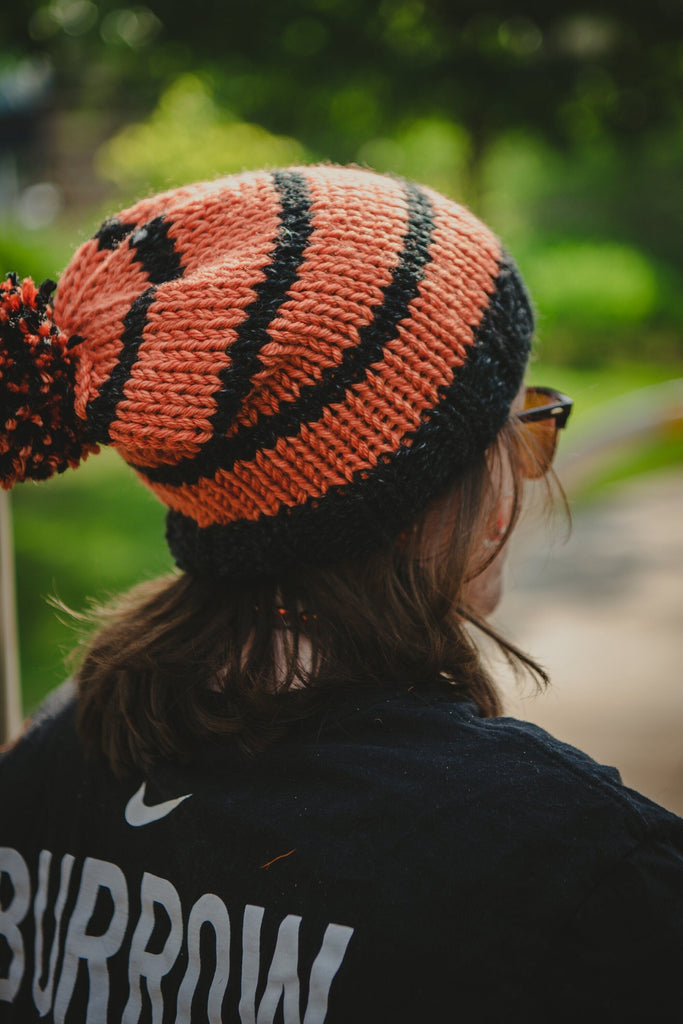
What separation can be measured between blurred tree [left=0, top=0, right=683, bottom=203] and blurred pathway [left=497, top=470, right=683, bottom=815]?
5421 mm

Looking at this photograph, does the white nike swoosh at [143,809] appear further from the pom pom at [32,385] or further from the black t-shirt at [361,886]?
the pom pom at [32,385]

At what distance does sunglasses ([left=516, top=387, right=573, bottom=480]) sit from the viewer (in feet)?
5.22

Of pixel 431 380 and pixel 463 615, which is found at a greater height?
pixel 431 380

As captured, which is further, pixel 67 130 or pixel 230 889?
pixel 67 130

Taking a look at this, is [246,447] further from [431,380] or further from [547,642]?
[547,642]

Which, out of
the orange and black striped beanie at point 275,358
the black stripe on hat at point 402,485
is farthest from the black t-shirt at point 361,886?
the orange and black striped beanie at point 275,358

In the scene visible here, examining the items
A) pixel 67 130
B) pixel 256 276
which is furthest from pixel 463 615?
pixel 67 130

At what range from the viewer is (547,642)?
4.95 meters

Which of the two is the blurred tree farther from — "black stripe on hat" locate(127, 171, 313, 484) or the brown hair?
the brown hair

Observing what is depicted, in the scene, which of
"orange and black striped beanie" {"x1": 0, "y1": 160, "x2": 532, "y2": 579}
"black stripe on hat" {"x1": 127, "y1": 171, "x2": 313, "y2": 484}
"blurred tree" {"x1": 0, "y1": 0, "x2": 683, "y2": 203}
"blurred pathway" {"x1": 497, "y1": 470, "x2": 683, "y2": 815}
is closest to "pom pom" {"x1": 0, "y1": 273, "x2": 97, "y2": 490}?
"orange and black striped beanie" {"x1": 0, "y1": 160, "x2": 532, "y2": 579}

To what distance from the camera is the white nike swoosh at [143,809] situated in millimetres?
1358

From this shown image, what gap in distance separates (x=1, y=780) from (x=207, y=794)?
512mm

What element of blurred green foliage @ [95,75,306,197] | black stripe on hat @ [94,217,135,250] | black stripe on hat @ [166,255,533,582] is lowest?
black stripe on hat @ [166,255,533,582]

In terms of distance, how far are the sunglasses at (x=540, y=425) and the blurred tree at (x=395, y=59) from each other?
6304 millimetres
